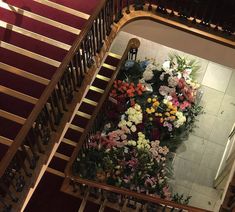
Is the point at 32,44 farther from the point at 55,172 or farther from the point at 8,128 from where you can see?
the point at 55,172

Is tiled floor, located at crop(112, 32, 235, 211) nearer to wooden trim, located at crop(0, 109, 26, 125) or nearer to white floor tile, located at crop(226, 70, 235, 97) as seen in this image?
white floor tile, located at crop(226, 70, 235, 97)

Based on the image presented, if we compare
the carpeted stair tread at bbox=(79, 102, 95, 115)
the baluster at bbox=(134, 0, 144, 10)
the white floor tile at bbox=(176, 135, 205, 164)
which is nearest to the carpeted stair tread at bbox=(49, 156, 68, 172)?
the carpeted stair tread at bbox=(79, 102, 95, 115)

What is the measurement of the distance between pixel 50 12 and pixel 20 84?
130cm

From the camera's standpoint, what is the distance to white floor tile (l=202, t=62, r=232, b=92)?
845 cm

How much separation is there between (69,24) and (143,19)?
44.1 inches

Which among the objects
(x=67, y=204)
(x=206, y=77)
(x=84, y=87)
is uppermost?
(x=206, y=77)

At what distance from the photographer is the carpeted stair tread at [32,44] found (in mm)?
5305

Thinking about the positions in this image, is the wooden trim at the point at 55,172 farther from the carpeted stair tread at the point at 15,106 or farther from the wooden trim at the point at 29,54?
the wooden trim at the point at 29,54

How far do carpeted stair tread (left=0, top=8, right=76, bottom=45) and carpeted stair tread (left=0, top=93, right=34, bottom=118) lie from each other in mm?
1108

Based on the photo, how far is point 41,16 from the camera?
18.2 feet

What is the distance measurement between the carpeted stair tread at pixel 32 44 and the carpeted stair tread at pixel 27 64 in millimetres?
160

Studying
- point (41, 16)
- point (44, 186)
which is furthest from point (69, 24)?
point (44, 186)

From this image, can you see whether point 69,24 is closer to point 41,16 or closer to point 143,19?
point 41,16

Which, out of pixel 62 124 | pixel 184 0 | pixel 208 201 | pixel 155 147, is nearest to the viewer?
pixel 62 124
